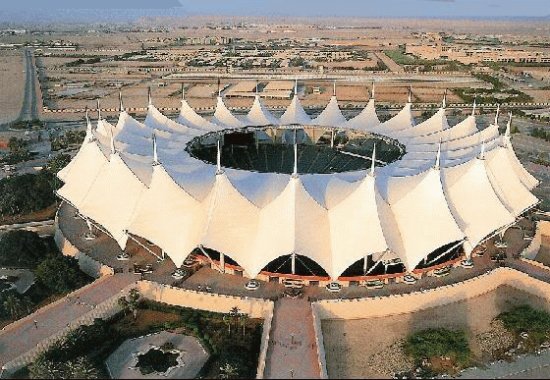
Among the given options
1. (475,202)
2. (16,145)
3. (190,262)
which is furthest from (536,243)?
(16,145)

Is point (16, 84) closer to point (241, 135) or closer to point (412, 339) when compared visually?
point (241, 135)

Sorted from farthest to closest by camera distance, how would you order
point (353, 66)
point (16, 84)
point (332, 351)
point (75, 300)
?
point (353, 66) < point (16, 84) < point (75, 300) < point (332, 351)

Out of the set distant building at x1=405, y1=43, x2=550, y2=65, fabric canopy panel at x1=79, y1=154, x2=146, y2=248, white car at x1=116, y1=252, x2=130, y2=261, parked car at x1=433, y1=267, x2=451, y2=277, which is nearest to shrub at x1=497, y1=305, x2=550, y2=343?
parked car at x1=433, y1=267, x2=451, y2=277

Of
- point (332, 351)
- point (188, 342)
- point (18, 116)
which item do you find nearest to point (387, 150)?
point (332, 351)

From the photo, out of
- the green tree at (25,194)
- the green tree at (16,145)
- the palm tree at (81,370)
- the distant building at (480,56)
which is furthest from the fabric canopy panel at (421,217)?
the distant building at (480,56)

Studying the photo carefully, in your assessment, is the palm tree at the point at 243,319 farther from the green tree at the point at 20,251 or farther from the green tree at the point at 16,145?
the green tree at the point at 16,145

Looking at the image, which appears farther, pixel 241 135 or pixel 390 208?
pixel 241 135

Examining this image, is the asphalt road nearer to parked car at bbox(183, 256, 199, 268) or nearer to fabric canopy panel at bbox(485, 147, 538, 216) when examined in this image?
parked car at bbox(183, 256, 199, 268)

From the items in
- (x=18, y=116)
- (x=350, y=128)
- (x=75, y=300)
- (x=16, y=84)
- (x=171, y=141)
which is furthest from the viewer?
(x=16, y=84)
